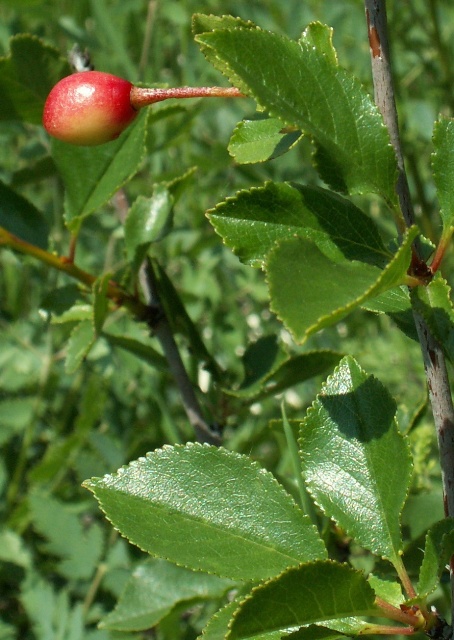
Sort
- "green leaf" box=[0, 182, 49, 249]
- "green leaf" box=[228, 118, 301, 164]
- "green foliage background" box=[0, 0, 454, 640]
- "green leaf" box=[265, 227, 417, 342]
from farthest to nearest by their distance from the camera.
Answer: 1. "green foliage background" box=[0, 0, 454, 640]
2. "green leaf" box=[0, 182, 49, 249]
3. "green leaf" box=[228, 118, 301, 164]
4. "green leaf" box=[265, 227, 417, 342]

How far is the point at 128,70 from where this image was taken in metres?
1.71

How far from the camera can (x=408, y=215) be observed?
2.08 ft

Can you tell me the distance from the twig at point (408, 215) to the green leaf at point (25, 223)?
0.54 m

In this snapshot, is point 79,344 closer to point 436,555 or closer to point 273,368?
point 273,368

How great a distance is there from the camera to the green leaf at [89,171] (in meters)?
0.96

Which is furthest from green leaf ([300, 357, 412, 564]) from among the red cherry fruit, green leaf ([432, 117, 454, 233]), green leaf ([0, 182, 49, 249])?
Answer: green leaf ([0, 182, 49, 249])

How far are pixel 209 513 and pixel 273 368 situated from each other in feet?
1.49

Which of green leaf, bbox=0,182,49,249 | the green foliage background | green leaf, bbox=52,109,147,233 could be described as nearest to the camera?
green leaf, bbox=52,109,147,233

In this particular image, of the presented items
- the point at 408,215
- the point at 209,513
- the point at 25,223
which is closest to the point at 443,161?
the point at 408,215

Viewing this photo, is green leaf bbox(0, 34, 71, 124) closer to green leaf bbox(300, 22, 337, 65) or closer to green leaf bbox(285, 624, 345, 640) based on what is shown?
green leaf bbox(300, 22, 337, 65)

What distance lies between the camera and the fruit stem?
63 centimetres

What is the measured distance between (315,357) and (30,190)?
138 centimetres

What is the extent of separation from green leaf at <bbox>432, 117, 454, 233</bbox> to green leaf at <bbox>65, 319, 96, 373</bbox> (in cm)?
46

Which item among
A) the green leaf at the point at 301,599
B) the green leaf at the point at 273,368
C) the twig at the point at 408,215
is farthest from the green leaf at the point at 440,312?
the green leaf at the point at 273,368
